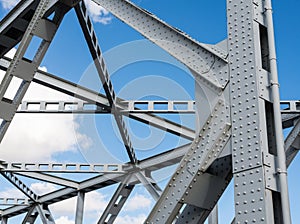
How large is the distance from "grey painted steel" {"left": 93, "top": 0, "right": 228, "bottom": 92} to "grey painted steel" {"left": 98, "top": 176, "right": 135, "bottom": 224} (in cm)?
969

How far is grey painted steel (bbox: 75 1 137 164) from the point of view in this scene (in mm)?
8664

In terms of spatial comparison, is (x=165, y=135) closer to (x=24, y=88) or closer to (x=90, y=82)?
(x=90, y=82)

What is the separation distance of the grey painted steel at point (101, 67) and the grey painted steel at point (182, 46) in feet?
8.71

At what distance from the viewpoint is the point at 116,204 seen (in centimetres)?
1525

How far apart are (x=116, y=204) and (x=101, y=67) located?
22.6ft

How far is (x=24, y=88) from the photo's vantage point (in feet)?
26.3

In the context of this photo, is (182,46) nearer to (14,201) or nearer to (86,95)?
(86,95)

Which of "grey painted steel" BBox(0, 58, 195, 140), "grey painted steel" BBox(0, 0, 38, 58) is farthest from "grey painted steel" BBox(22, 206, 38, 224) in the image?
"grey painted steel" BBox(0, 0, 38, 58)

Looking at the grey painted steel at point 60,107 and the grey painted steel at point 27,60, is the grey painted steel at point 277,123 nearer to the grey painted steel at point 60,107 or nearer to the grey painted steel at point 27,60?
the grey painted steel at point 27,60

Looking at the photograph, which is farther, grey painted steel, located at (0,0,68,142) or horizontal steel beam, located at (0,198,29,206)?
horizontal steel beam, located at (0,198,29,206)

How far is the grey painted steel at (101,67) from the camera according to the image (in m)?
8.66

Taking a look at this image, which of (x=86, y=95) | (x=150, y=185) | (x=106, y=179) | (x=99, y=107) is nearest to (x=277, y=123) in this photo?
(x=86, y=95)

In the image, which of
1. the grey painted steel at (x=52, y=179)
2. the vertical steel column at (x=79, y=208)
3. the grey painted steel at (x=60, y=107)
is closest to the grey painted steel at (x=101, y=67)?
the grey painted steel at (x=60, y=107)

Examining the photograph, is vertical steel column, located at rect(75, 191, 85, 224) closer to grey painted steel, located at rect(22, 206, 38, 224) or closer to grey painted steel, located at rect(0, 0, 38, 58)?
grey painted steel, located at rect(22, 206, 38, 224)
